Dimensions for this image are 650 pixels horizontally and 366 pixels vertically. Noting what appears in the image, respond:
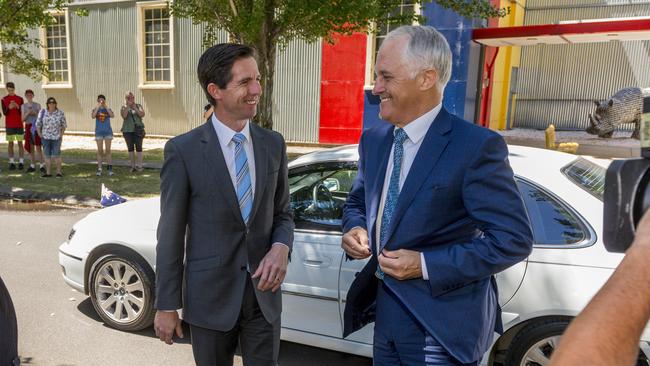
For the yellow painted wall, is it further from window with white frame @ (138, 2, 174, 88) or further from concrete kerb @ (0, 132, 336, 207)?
window with white frame @ (138, 2, 174, 88)

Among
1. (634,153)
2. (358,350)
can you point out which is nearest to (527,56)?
(634,153)

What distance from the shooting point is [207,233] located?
2.19 m

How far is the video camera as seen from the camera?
2.54 feet

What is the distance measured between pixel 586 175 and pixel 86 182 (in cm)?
990

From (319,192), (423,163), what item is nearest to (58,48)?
(319,192)

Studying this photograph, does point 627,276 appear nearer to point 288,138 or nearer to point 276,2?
point 276,2

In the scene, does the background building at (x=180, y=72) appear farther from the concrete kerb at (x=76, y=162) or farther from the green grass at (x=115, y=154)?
the green grass at (x=115, y=154)

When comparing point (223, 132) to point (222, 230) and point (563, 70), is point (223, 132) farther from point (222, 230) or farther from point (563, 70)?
point (563, 70)

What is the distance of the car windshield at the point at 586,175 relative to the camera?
10.3 feet

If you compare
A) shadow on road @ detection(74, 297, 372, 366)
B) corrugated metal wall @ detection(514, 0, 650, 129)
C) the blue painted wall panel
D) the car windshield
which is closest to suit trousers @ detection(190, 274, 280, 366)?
shadow on road @ detection(74, 297, 372, 366)

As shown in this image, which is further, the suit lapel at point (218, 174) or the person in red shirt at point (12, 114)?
the person in red shirt at point (12, 114)

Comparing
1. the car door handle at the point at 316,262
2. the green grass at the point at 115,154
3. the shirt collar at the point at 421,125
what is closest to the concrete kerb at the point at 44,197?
the green grass at the point at 115,154

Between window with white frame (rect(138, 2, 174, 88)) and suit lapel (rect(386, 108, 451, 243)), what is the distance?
1837 centimetres

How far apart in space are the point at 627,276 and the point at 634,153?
656 inches
